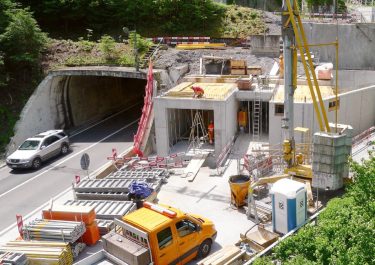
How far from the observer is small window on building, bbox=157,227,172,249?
43.7ft

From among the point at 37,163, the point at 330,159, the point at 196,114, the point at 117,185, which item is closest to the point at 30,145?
the point at 37,163

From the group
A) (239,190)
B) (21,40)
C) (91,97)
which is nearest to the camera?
(239,190)

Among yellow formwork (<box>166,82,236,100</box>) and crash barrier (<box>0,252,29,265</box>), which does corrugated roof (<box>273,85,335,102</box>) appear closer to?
yellow formwork (<box>166,82,236,100</box>)

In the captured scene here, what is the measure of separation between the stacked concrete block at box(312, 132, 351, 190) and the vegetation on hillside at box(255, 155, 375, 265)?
3675 mm

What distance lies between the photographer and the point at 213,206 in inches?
728

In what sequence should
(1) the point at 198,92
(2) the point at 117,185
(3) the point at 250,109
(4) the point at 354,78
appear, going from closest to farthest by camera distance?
(2) the point at 117,185 → (1) the point at 198,92 → (3) the point at 250,109 → (4) the point at 354,78

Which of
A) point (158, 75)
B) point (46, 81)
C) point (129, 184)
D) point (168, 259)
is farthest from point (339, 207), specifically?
point (46, 81)

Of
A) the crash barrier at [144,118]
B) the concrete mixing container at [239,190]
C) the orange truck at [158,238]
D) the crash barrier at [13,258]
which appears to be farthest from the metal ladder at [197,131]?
the crash barrier at [13,258]

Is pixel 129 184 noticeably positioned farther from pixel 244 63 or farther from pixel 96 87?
pixel 96 87

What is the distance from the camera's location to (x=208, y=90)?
2605cm

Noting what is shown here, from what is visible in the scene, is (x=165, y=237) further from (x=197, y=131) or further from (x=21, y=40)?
(x=21, y=40)

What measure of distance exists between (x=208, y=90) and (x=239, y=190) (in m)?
9.53

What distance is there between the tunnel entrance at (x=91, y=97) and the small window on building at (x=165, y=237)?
861 inches

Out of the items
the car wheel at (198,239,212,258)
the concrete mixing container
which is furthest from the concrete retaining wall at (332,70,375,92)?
the car wheel at (198,239,212,258)
